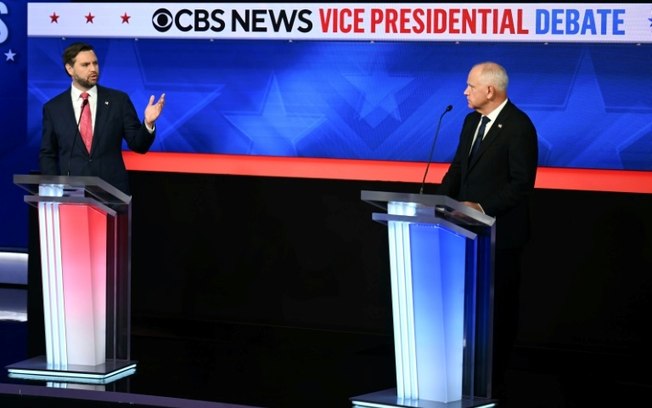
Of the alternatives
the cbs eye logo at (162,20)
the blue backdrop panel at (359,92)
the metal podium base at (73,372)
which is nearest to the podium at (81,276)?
the metal podium base at (73,372)

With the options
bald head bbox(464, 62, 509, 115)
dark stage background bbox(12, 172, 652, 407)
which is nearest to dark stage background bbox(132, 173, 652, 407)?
dark stage background bbox(12, 172, 652, 407)

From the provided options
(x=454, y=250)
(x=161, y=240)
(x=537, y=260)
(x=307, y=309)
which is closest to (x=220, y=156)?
(x=161, y=240)

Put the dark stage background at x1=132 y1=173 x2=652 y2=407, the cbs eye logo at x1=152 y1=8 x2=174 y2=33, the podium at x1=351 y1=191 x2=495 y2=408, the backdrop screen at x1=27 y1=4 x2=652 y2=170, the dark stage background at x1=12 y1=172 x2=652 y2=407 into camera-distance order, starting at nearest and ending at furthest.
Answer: the podium at x1=351 y1=191 x2=495 y2=408 < the dark stage background at x1=12 y1=172 x2=652 y2=407 < the dark stage background at x1=132 y1=173 x2=652 y2=407 < the backdrop screen at x1=27 y1=4 x2=652 y2=170 < the cbs eye logo at x1=152 y1=8 x2=174 y2=33

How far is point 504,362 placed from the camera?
5336 mm

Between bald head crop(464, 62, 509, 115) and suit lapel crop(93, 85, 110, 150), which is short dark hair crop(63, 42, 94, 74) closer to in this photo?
suit lapel crop(93, 85, 110, 150)

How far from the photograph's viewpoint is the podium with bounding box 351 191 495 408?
4.50 metres

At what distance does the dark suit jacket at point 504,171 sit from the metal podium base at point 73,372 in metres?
1.65

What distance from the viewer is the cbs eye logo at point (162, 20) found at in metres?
6.97

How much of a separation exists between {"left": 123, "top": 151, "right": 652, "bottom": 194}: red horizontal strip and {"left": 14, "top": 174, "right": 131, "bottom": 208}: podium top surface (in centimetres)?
155

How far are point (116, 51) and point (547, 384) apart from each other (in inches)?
127

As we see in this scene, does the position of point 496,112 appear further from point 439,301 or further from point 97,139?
point 97,139

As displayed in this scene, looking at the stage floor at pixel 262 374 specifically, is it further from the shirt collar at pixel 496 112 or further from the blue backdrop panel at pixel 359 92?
the shirt collar at pixel 496 112

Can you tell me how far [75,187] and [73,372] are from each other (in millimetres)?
804

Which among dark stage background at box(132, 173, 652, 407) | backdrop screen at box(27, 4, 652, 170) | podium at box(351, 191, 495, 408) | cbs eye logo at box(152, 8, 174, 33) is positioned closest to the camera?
podium at box(351, 191, 495, 408)
